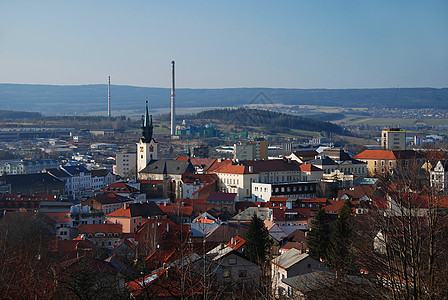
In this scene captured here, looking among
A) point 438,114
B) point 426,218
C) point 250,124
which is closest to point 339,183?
point 426,218

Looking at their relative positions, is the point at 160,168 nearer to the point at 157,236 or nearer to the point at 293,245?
the point at 157,236

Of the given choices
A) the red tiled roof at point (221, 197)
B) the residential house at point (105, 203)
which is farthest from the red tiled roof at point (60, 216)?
the red tiled roof at point (221, 197)

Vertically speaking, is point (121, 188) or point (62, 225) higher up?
point (121, 188)

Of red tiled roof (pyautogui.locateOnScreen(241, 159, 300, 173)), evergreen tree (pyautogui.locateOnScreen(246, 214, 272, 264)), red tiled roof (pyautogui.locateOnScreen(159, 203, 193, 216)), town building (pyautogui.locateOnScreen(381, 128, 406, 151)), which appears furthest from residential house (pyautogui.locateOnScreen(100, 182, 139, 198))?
town building (pyautogui.locateOnScreen(381, 128, 406, 151))

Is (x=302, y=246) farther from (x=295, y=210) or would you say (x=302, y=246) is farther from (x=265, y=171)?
(x=265, y=171)

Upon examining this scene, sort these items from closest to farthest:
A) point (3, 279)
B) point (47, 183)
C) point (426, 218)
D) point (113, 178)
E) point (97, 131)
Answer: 1. point (3, 279)
2. point (426, 218)
3. point (47, 183)
4. point (113, 178)
5. point (97, 131)

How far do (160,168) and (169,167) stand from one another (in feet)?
2.01

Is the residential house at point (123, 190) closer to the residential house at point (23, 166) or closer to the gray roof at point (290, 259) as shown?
the gray roof at point (290, 259)

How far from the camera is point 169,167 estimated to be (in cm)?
4497

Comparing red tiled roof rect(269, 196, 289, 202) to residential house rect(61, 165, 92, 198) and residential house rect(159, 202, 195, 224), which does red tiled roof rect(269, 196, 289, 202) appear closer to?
residential house rect(159, 202, 195, 224)

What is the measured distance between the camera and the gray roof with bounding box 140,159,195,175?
43938 mm

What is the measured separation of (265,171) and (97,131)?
242ft

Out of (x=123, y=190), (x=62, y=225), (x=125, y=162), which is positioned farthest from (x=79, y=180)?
(x=62, y=225)

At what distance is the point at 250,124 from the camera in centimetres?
11350
